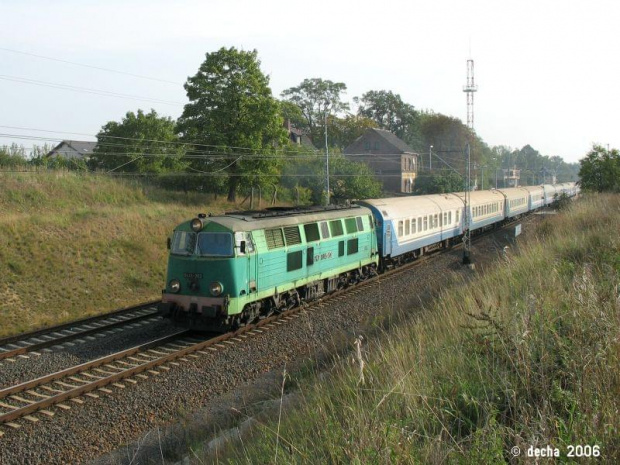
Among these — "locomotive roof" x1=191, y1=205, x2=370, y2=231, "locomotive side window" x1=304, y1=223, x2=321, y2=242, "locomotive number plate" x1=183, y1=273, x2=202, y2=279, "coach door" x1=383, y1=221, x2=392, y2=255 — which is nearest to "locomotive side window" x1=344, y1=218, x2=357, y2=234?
"locomotive roof" x1=191, y1=205, x2=370, y2=231

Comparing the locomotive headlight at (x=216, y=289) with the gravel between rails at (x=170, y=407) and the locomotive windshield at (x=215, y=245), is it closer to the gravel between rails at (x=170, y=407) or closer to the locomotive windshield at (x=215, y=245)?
the locomotive windshield at (x=215, y=245)

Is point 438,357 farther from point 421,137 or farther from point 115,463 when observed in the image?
point 421,137

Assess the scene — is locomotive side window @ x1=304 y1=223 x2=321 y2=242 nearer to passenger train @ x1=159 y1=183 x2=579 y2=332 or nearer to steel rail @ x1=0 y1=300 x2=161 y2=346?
passenger train @ x1=159 y1=183 x2=579 y2=332

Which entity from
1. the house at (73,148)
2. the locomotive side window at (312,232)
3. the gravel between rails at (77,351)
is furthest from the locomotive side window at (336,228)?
the house at (73,148)

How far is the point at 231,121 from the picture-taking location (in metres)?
35.7

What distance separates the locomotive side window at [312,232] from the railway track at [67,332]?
499 cm

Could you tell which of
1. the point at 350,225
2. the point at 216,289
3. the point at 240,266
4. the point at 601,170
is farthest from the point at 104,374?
the point at 601,170

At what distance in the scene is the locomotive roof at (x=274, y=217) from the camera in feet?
44.7

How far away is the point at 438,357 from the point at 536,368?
1457mm

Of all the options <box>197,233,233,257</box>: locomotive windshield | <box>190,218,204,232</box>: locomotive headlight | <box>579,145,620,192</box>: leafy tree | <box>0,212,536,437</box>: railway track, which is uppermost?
<box>579,145,620,192</box>: leafy tree

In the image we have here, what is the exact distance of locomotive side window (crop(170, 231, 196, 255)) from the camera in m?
13.8

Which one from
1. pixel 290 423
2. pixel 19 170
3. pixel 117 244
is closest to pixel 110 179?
pixel 19 170

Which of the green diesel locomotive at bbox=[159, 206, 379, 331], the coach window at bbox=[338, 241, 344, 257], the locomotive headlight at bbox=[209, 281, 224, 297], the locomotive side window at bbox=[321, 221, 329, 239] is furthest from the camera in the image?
the coach window at bbox=[338, 241, 344, 257]

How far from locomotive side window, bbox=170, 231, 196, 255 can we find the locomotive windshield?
225mm
